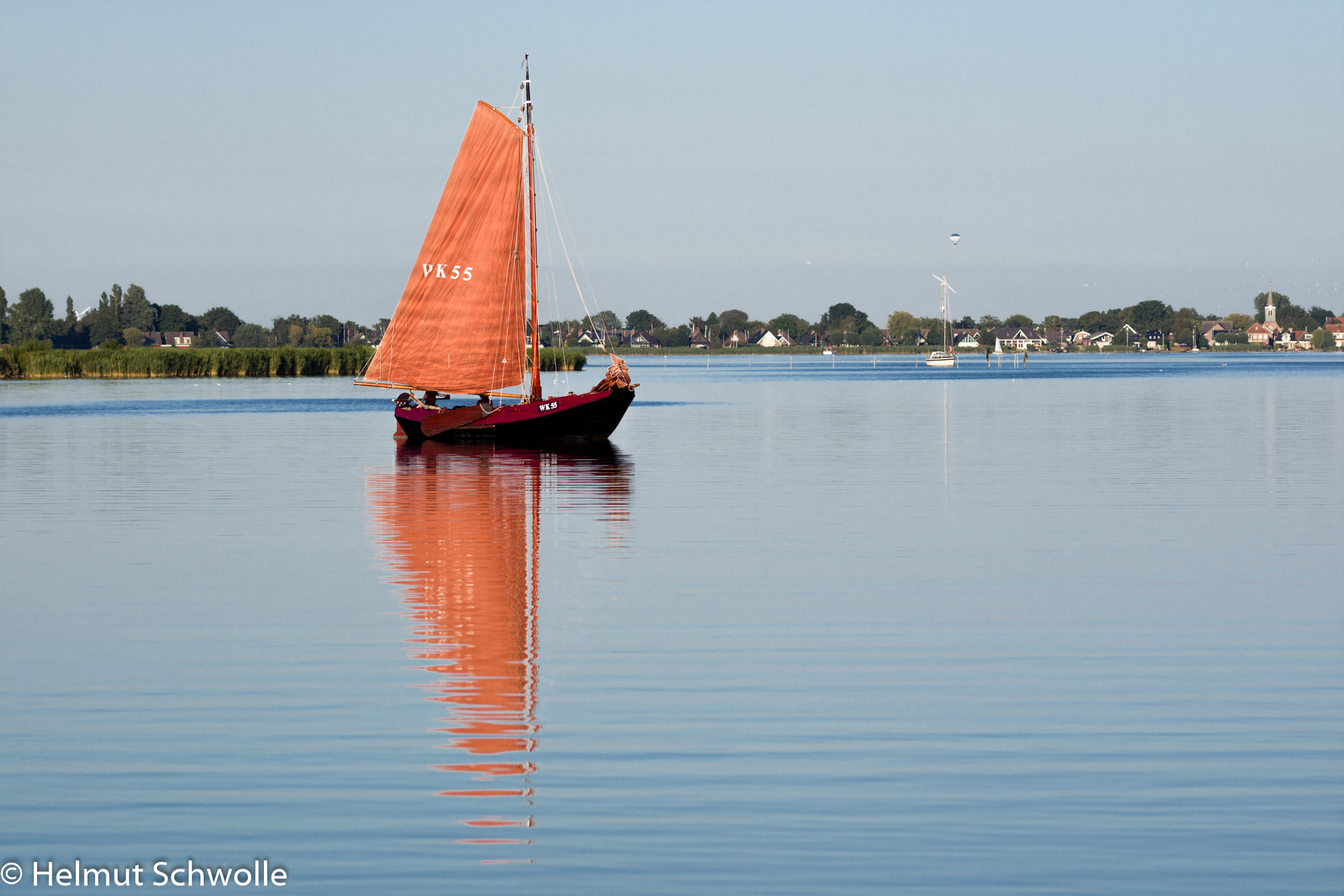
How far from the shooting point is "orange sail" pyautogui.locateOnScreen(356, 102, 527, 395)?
58031mm

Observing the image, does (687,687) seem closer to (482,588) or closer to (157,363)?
(482,588)

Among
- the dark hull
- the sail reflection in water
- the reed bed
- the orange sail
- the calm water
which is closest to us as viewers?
the calm water

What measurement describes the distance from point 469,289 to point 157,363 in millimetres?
101302

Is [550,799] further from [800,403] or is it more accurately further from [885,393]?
[885,393]

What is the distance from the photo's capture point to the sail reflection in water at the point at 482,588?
38.2ft

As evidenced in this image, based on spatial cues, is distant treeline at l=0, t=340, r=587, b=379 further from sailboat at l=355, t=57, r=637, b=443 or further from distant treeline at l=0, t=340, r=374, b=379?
sailboat at l=355, t=57, r=637, b=443

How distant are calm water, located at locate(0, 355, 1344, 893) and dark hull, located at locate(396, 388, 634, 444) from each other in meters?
18.4

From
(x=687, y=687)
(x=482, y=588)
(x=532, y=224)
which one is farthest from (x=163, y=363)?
(x=687, y=687)

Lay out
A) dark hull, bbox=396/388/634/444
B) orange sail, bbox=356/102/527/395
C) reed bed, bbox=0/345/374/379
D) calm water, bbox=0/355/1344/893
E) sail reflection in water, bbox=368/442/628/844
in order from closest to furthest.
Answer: calm water, bbox=0/355/1344/893 < sail reflection in water, bbox=368/442/628/844 < dark hull, bbox=396/388/634/444 < orange sail, bbox=356/102/527/395 < reed bed, bbox=0/345/374/379

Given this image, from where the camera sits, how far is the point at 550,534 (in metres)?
27.4

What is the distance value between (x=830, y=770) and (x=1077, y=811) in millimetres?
1930

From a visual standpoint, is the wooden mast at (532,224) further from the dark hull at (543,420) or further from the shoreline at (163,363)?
the shoreline at (163,363)

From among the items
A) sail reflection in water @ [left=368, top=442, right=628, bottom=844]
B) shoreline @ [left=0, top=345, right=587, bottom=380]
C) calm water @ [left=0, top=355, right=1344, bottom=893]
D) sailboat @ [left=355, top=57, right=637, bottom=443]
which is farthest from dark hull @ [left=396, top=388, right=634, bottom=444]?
shoreline @ [left=0, top=345, right=587, bottom=380]

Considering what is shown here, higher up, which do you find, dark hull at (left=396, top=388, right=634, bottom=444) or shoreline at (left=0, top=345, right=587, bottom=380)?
shoreline at (left=0, top=345, right=587, bottom=380)
